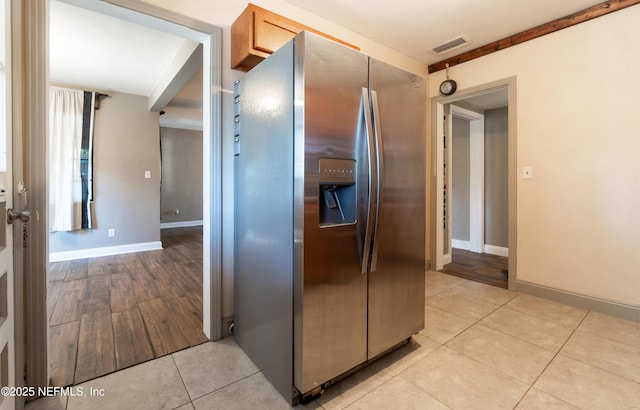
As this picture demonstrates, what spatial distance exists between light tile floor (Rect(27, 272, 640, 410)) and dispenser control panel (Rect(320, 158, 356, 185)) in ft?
3.65

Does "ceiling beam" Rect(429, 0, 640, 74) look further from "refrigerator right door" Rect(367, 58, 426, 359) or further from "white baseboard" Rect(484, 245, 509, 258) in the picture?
"white baseboard" Rect(484, 245, 509, 258)

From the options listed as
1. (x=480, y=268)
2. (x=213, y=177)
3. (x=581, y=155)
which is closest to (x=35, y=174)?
(x=213, y=177)

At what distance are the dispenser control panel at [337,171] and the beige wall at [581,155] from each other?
233 centimetres

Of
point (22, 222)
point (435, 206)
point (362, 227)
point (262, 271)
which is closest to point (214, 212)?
point (262, 271)

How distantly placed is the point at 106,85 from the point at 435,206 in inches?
199

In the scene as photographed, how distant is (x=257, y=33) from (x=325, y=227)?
132cm

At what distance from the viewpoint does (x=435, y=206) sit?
11.4 feet

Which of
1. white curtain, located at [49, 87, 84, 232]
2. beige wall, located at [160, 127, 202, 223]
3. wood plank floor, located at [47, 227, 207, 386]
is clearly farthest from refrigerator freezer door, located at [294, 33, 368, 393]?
beige wall, located at [160, 127, 202, 223]

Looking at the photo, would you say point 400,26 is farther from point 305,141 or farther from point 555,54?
point 305,141

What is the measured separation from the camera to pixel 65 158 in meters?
3.93

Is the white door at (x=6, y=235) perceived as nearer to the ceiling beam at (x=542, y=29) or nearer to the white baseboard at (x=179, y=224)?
the ceiling beam at (x=542, y=29)

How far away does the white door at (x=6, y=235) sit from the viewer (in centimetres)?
109

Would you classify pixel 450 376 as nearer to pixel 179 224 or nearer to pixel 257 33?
pixel 257 33

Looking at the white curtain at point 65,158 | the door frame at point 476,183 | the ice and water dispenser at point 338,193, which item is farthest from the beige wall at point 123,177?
the door frame at point 476,183
